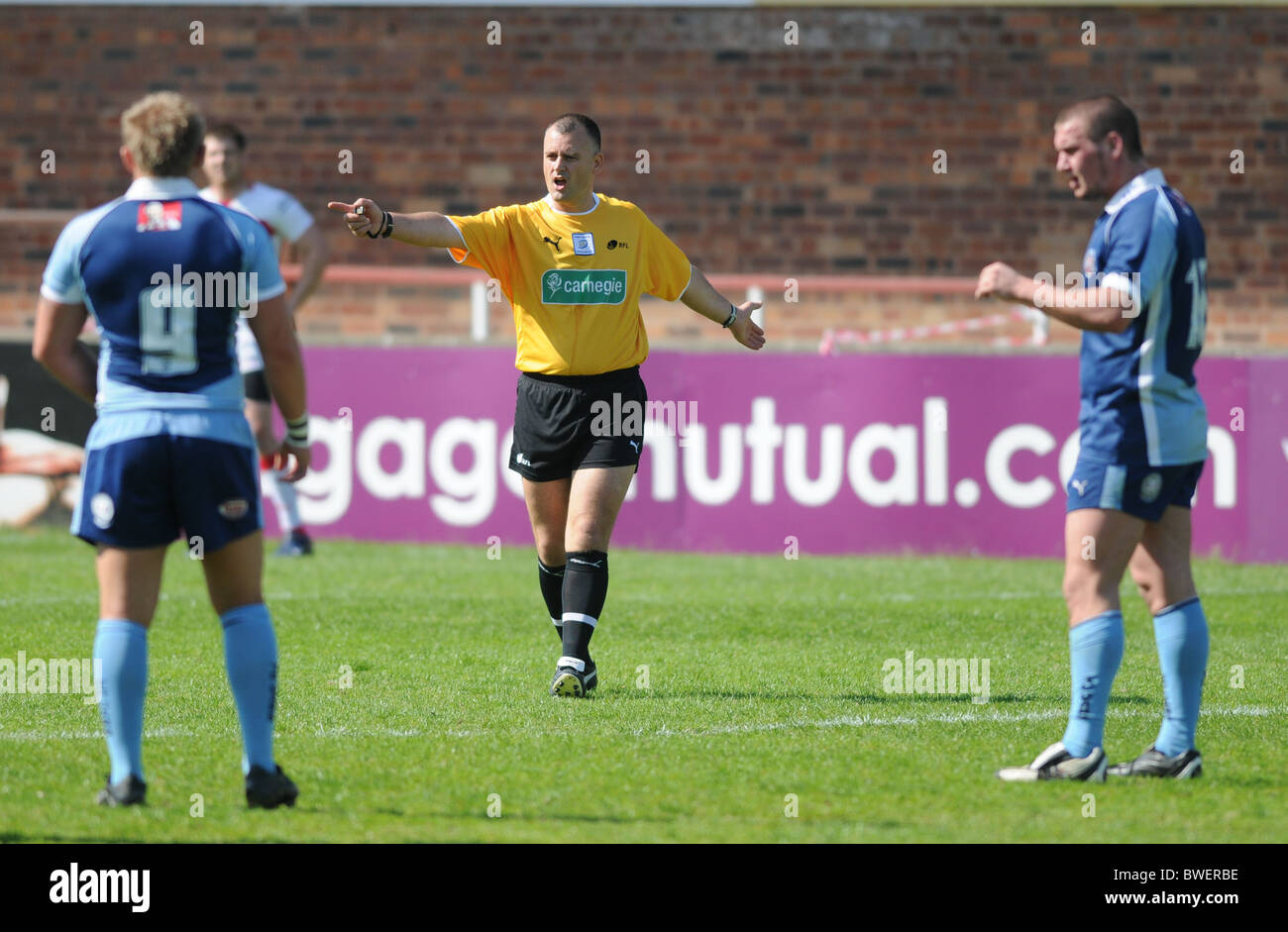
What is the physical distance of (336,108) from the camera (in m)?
18.2

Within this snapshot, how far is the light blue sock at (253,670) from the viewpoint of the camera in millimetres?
5113

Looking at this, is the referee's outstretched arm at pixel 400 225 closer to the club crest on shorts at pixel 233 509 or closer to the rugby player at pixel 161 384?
the rugby player at pixel 161 384

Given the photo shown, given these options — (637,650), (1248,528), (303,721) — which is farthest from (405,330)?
(303,721)

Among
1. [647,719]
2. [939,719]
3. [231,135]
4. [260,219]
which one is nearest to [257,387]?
[260,219]

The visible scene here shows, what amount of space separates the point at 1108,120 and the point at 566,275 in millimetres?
2657

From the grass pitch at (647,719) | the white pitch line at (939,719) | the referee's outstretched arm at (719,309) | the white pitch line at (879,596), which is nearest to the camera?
the grass pitch at (647,719)

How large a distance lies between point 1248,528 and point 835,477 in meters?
2.95

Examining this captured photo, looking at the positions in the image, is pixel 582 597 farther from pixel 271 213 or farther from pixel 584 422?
pixel 271 213

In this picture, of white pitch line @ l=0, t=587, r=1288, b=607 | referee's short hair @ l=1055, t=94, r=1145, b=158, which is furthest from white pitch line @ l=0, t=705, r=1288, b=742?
white pitch line @ l=0, t=587, r=1288, b=607

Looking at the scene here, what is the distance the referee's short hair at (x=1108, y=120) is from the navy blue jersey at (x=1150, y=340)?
0.11 meters

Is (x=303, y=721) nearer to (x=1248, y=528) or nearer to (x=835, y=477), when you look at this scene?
(x=835, y=477)

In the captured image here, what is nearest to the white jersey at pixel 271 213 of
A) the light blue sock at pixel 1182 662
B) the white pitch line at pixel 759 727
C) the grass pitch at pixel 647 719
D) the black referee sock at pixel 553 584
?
the grass pitch at pixel 647 719

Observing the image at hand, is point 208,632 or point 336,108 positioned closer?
point 208,632

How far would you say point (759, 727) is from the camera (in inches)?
264
